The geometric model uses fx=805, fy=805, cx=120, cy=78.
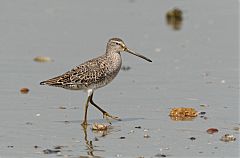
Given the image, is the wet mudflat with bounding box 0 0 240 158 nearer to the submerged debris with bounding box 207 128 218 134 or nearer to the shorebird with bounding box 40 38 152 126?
the submerged debris with bounding box 207 128 218 134

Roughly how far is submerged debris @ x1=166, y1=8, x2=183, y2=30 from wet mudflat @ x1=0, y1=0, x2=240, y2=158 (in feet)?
0.19

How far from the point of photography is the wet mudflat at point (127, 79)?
1103cm

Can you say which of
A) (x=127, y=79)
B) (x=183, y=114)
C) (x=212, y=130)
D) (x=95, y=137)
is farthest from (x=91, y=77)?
(x=127, y=79)

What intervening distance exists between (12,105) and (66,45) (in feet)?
16.3

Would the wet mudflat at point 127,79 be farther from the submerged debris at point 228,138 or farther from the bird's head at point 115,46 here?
the bird's head at point 115,46

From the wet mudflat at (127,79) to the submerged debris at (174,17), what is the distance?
58 millimetres

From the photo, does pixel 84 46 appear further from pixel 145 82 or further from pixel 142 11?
pixel 142 11

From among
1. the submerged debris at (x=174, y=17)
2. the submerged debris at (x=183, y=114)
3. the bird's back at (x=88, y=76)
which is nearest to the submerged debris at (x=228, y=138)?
the submerged debris at (x=183, y=114)

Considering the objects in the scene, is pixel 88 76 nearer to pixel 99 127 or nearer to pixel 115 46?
pixel 115 46

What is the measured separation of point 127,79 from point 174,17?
645 cm

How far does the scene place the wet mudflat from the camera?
11031mm

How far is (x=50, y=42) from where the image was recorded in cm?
1823

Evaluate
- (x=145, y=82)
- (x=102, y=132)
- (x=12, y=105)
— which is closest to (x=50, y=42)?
(x=145, y=82)

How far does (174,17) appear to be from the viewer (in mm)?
21234
